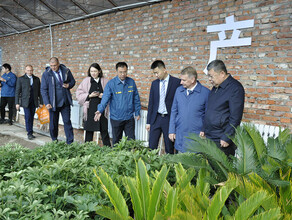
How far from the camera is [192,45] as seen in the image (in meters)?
4.91

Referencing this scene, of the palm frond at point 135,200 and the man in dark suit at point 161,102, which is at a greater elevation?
the man in dark suit at point 161,102

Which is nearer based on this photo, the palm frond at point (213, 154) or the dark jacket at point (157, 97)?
the palm frond at point (213, 154)

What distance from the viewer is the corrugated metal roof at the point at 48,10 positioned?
618 cm

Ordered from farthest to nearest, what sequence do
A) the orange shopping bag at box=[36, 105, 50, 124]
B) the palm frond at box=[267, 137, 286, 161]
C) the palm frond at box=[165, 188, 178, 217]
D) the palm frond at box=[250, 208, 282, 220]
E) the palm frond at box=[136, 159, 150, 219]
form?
Result: the orange shopping bag at box=[36, 105, 50, 124] < the palm frond at box=[267, 137, 286, 161] < the palm frond at box=[136, 159, 150, 219] < the palm frond at box=[165, 188, 178, 217] < the palm frond at box=[250, 208, 282, 220]

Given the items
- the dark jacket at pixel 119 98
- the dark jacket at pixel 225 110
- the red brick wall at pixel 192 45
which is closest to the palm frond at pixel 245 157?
the dark jacket at pixel 225 110

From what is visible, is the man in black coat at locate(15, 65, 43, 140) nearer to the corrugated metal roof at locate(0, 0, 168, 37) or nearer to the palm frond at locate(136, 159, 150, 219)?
the corrugated metal roof at locate(0, 0, 168, 37)

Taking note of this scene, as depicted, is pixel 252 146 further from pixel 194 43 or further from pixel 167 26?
pixel 167 26

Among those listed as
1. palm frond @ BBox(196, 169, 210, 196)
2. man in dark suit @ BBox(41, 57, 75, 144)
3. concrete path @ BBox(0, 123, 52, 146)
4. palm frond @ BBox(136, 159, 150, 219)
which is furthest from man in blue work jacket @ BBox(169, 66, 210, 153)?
concrete path @ BBox(0, 123, 52, 146)

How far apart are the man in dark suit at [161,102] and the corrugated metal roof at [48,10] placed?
1.94m

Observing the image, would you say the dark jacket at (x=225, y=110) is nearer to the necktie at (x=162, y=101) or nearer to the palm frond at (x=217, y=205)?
the necktie at (x=162, y=101)

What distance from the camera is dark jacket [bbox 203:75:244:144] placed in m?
3.08

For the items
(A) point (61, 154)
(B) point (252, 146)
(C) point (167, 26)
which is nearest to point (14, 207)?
(A) point (61, 154)

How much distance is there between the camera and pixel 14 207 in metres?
1.40

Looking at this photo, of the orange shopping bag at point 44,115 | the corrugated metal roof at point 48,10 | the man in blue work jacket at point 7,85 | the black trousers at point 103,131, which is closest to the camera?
the black trousers at point 103,131
